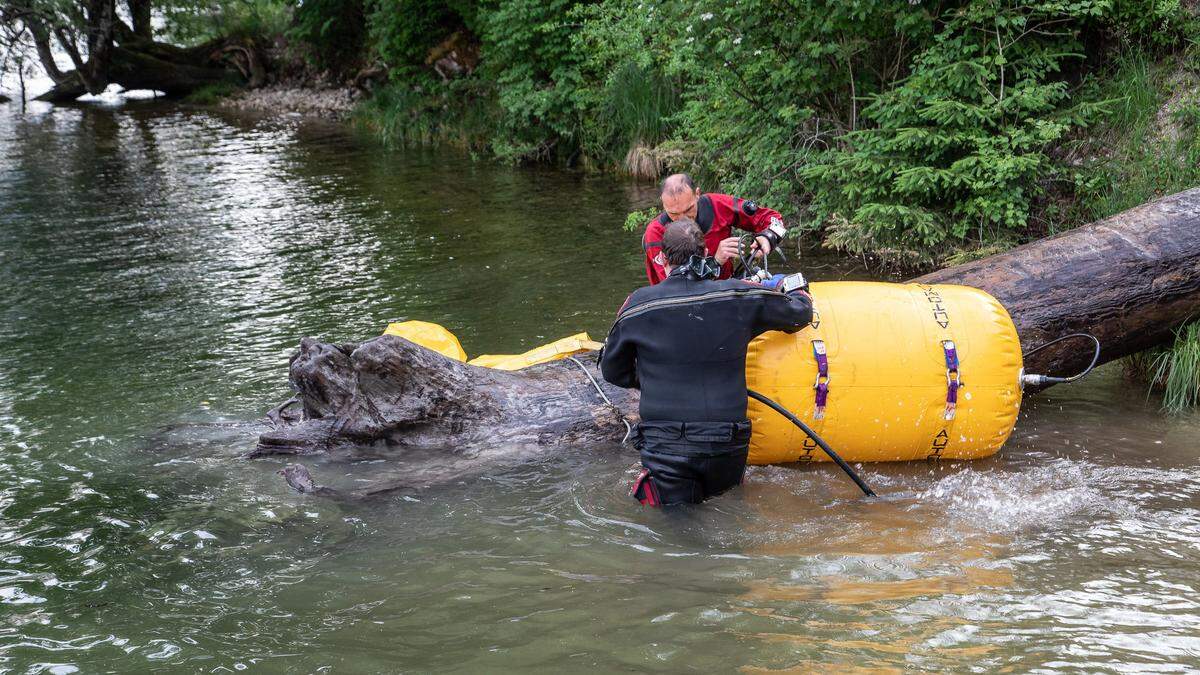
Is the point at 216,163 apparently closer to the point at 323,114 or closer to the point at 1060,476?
the point at 323,114

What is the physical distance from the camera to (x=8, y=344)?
8.85 metres

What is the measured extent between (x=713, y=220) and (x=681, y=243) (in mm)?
1873

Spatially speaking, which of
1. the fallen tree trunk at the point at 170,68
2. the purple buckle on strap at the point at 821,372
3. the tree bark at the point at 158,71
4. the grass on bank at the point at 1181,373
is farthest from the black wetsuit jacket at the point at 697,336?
the tree bark at the point at 158,71


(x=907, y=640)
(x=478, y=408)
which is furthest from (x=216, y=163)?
(x=907, y=640)

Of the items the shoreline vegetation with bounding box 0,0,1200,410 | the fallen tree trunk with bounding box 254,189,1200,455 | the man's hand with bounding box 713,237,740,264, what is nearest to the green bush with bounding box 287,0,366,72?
the shoreline vegetation with bounding box 0,0,1200,410

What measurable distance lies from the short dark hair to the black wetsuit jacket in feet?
0.34

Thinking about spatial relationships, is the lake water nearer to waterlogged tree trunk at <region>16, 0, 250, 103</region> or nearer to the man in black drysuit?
the man in black drysuit

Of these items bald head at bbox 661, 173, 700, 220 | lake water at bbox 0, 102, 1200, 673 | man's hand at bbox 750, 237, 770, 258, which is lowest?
lake water at bbox 0, 102, 1200, 673

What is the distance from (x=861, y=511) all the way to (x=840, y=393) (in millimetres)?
634

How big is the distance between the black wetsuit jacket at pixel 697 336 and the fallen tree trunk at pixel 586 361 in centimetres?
117

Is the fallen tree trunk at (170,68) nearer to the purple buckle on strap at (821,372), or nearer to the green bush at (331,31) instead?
the green bush at (331,31)

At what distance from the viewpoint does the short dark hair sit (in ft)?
16.0

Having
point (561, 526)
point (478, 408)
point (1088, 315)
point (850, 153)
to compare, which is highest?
point (850, 153)

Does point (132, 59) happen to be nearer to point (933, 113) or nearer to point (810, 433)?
point (933, 113)
